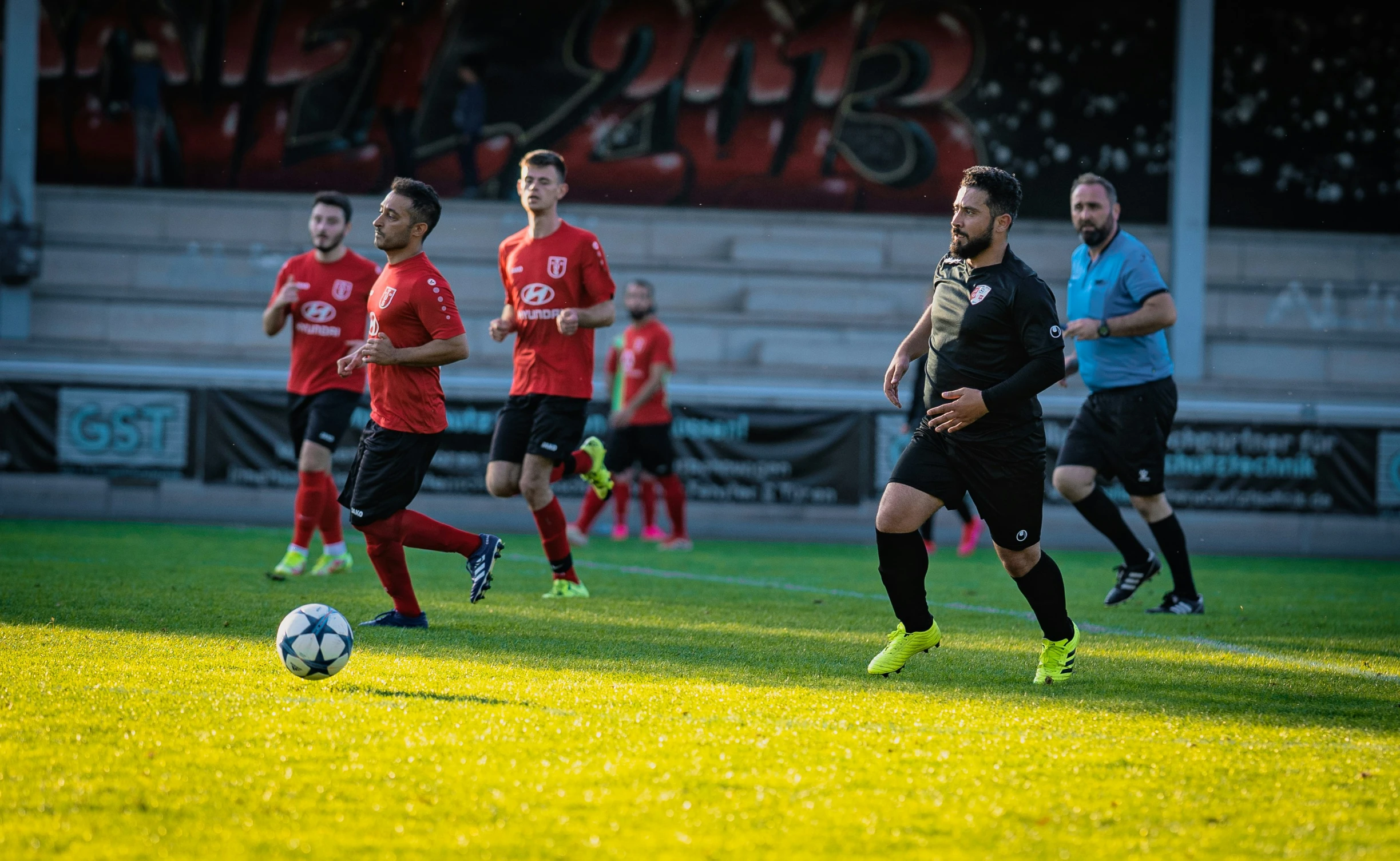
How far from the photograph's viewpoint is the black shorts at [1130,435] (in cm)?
753

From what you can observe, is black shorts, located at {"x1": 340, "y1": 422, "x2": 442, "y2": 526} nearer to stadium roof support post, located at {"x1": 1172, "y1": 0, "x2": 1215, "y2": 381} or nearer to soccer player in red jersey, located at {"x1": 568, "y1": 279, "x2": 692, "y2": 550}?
soccer player in red jersey, located at {"x1": 568, "y1": 279, "x2": 692, "y2": 550}

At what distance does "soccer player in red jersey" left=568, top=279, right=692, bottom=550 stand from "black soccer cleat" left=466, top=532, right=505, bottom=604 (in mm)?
5640

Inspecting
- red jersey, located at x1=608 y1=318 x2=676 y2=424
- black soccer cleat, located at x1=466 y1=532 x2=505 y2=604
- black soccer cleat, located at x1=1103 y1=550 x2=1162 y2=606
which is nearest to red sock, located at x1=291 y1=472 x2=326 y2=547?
black soccer cleat, located at x1=466 y1=532 x2=505 y2=604

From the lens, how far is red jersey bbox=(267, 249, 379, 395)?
8.34 meters

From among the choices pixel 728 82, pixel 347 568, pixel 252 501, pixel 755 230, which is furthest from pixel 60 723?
pixel 728 82

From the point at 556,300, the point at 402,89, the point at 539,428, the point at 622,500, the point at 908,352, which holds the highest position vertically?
the point at 402,89

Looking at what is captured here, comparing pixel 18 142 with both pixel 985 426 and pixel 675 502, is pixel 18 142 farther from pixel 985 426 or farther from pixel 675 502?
pixel 985 426

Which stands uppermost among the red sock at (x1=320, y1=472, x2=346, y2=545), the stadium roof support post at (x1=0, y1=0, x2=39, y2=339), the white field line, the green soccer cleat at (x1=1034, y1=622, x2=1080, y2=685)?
the stadium roof support post at (x1=0, y1=0, x2=39, y2=339)

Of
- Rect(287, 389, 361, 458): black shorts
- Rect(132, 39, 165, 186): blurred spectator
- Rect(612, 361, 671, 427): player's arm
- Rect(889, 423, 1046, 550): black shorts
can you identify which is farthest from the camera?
Rect(132, 39, 165, 186): blurred spectator

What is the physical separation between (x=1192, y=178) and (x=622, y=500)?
11.1m

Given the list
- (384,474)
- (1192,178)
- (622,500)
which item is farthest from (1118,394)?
(1192,178)

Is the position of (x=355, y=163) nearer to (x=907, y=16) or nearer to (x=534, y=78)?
(x=534, y=78)

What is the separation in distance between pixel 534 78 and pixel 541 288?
564 inches

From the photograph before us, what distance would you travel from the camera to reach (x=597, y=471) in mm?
8156
